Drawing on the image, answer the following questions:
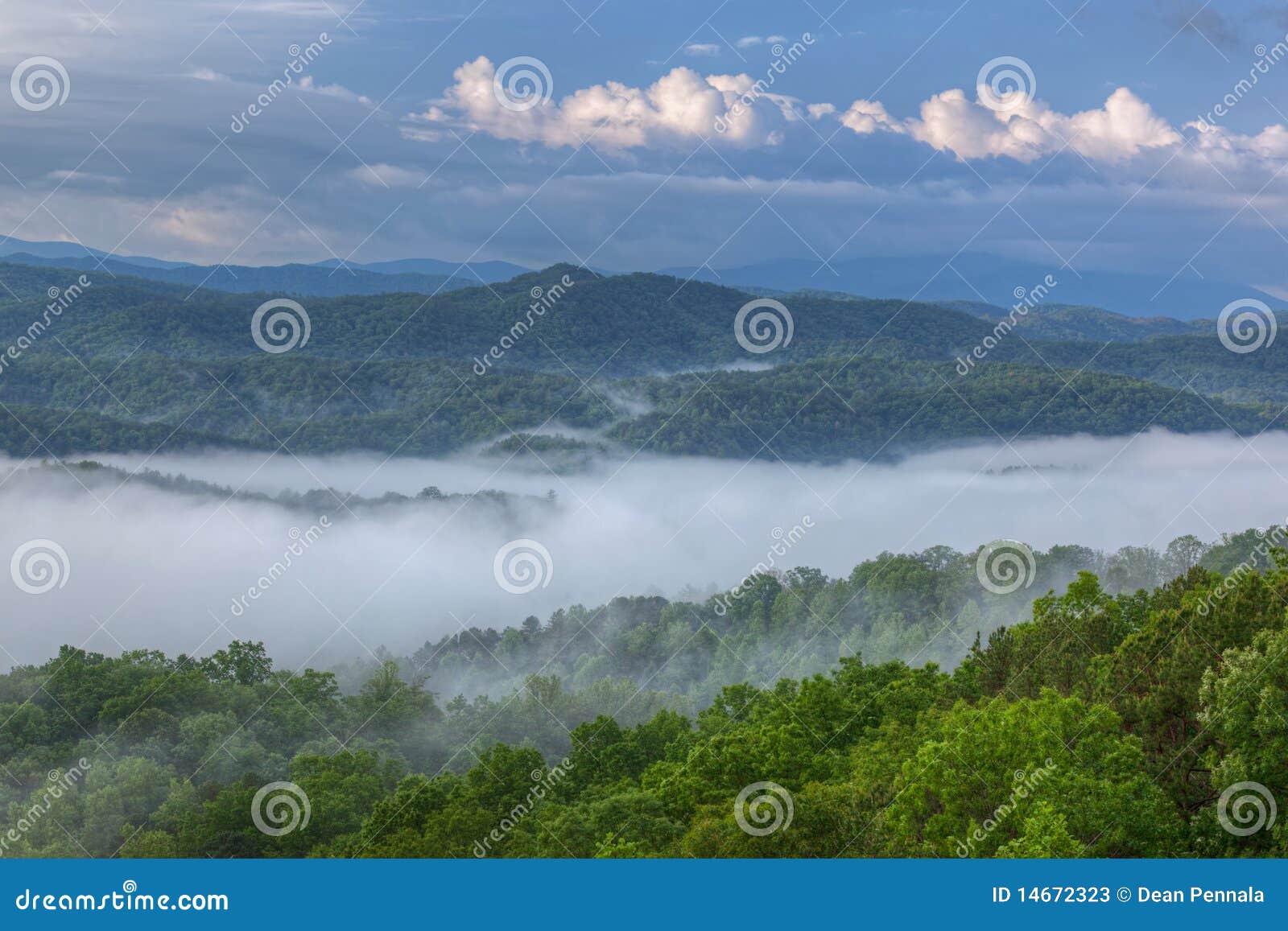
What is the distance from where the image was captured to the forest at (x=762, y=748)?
96.2 feet

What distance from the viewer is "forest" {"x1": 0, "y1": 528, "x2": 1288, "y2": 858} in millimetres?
29328

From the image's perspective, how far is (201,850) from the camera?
54.9 meters

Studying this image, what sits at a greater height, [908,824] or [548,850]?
[908,824]

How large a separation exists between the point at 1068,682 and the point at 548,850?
1738 centimetres

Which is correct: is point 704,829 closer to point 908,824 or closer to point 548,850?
point 908,824

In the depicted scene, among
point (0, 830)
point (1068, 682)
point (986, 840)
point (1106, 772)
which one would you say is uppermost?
→ point (1068, 682)

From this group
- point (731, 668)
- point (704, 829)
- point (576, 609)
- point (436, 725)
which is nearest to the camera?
point (704, 829)

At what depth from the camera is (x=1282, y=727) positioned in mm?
28625

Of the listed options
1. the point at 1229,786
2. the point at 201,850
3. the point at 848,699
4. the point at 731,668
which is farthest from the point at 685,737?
the point at 731,668

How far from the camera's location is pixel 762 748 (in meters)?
42.2

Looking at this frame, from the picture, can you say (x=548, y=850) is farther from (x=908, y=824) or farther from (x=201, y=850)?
(x=201, y=850)

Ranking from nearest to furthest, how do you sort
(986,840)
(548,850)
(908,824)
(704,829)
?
(986,840), (908,824), (704,829), (548,850)

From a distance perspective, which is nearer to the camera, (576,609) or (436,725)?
(436,725)

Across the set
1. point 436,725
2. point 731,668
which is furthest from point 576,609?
point 436,725
